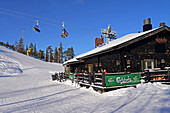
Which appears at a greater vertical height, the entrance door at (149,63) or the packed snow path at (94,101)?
A: the entrance door at (149,63)

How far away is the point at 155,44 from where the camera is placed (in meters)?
14.0

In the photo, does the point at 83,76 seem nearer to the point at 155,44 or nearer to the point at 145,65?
the point at 145,65

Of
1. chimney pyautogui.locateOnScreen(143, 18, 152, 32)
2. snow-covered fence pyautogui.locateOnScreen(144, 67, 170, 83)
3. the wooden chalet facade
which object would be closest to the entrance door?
the wooden chalet facade

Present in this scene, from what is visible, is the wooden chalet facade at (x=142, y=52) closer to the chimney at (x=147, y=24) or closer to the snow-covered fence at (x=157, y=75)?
the snow-covered fence at (x=157, y=75)

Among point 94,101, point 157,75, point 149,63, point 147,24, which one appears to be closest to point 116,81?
point 94,101

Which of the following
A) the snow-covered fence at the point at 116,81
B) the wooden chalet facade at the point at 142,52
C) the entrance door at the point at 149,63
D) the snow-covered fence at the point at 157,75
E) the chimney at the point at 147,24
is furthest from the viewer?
the chimney at the point at 147,24

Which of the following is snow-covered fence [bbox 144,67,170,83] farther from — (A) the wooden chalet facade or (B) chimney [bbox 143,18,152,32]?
(B) chimney [bbox 143,18,152,32]

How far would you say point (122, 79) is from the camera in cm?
970

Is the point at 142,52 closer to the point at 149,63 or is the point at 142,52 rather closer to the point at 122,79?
the point at 149,63

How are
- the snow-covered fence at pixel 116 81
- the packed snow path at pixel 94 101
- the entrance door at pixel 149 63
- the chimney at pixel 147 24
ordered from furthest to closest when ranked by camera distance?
the chimney at pixel 147 24 < the entrance door at pixel 149 63 < the snow-covered fence at pixel 116 81 < the packed snow path at pixel 94 101

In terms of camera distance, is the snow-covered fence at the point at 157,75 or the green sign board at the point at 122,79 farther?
the snow-covered fence at the point at 157,75

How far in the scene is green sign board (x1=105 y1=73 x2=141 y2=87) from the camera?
9.44 metres

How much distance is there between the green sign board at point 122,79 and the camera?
31.0ft

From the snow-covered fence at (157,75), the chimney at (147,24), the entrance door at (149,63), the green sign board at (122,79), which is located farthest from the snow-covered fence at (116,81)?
the chimney at (147,24)
